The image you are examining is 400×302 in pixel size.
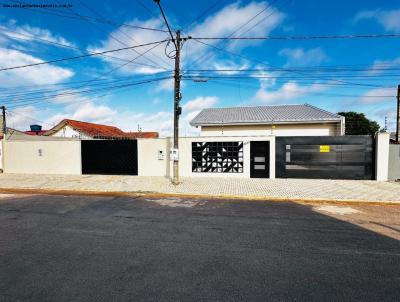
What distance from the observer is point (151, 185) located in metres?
11.4

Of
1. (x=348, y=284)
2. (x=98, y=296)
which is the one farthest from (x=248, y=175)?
(x=98, y=296)

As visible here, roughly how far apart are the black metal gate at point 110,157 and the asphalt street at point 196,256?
7.30m

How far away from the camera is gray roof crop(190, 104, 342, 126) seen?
19094mm

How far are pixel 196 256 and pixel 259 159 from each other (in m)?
9.65

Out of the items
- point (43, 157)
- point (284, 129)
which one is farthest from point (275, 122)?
point (43, 157)

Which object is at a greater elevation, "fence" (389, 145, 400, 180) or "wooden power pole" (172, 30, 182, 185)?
"wooden power pole" (172, 30, 182, 185)

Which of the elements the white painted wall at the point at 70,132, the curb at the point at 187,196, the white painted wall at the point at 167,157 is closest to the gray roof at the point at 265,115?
the white painted wall at the point at 167,157

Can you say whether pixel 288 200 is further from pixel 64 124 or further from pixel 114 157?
pixel 64 124

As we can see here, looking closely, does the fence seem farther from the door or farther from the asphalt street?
the asphalt street

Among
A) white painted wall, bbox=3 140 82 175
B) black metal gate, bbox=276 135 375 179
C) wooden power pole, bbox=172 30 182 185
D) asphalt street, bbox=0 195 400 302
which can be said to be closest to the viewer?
asphalt street, bbox=0 195 400 302

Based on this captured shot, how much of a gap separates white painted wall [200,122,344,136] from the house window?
693cm

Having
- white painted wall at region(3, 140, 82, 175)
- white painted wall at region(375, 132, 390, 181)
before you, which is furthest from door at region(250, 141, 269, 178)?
white painted wall at region(3, 140, 82, 175)

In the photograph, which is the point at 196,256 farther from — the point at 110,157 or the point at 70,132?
the point at 70,132

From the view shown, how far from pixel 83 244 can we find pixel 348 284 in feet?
14.2
